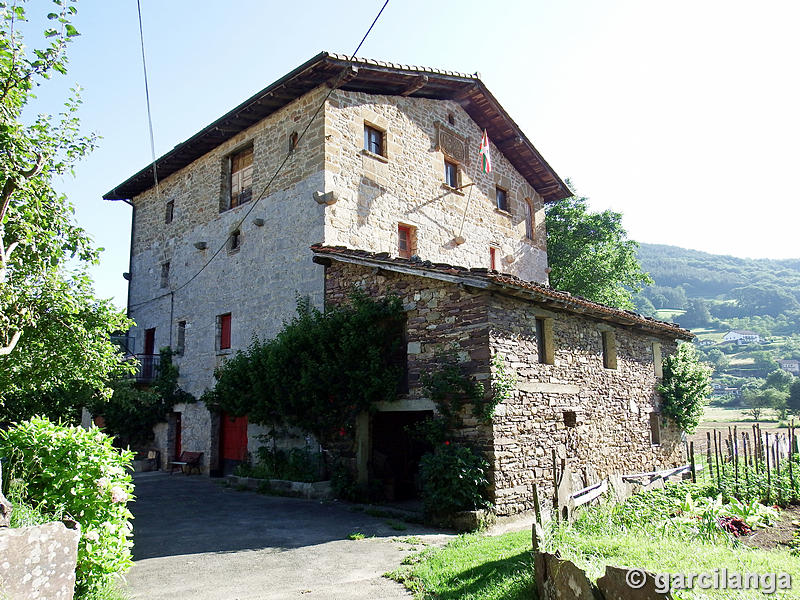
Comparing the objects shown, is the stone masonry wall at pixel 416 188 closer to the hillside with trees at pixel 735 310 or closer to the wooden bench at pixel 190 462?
the wooden bench at pixel 190 462

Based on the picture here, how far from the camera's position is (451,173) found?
1673 centimetres

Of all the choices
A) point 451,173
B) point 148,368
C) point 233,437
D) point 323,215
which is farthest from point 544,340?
point 148,368

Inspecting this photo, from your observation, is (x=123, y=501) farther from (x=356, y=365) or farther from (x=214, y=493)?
(x=214, y=493)

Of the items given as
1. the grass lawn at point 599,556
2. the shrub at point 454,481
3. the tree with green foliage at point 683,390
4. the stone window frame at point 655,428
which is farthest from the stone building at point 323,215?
the grass lawn at point 599,556

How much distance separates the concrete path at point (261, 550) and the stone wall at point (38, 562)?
70.5 inches

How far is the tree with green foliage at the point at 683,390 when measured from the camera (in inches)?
601

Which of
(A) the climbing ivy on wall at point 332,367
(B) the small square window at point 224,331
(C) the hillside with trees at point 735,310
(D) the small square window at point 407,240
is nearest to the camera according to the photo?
Result: (A) the climbing ivy on wall at point 332,367

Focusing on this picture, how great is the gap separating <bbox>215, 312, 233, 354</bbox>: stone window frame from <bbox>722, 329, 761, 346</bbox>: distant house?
11280 centimetres

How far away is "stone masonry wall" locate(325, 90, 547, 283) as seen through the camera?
13.5m

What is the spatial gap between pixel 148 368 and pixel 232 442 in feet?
15.2

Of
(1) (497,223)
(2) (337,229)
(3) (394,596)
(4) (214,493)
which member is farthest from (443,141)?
(3) (394,596)

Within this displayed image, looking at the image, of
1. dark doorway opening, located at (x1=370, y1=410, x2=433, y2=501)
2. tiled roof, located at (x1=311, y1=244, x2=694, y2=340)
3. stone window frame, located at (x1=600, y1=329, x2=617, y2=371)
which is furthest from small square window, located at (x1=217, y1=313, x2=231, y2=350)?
stone window frame, located at (x1=600, y1=329, x2=617, y2=371)

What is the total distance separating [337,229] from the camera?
13.1 meters

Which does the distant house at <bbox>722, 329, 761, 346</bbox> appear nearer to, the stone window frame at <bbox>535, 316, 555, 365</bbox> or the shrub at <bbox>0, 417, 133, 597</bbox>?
the stone window frame at <bbox>535, 316, 555, 365</bbox>
